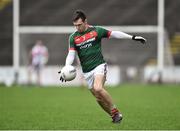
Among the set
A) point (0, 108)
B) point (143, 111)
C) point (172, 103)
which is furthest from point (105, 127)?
point (172, 103)

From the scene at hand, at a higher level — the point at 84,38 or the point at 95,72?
the point at 84,38

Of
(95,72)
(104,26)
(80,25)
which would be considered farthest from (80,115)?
(104,26)

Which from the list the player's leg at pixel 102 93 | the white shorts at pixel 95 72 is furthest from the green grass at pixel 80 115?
the white shorts at pixel 95 72

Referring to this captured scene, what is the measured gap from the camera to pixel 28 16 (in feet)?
97.9

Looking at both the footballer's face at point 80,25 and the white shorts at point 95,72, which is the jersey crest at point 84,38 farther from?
the white shorts at point 95,72

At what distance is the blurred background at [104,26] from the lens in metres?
29.1

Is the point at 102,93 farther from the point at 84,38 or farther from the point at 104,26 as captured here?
the point at 104,26

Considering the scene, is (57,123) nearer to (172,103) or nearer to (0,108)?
(0,108)

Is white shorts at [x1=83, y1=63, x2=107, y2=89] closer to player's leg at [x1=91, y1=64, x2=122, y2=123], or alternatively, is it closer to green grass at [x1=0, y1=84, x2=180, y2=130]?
player's leg at [x1=91, y1=64, x2=122, y2=123]

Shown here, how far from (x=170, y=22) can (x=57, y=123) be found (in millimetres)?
18820

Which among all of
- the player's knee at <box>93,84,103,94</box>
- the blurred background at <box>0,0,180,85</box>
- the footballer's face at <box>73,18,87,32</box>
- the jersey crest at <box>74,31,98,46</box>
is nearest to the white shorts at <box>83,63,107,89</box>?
the player's knee at <box>93,84,103,94</box>

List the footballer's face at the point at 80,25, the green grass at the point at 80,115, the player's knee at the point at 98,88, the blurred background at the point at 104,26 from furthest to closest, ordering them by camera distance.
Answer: the blurred background at the point at 104,26 → the footballer's face at the point at 80,25 → the player's knee at the point at 98,88 → the green grass at the point at 80,115

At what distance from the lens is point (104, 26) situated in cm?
2964

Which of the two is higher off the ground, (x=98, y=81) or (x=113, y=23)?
(x=113, y=23)
